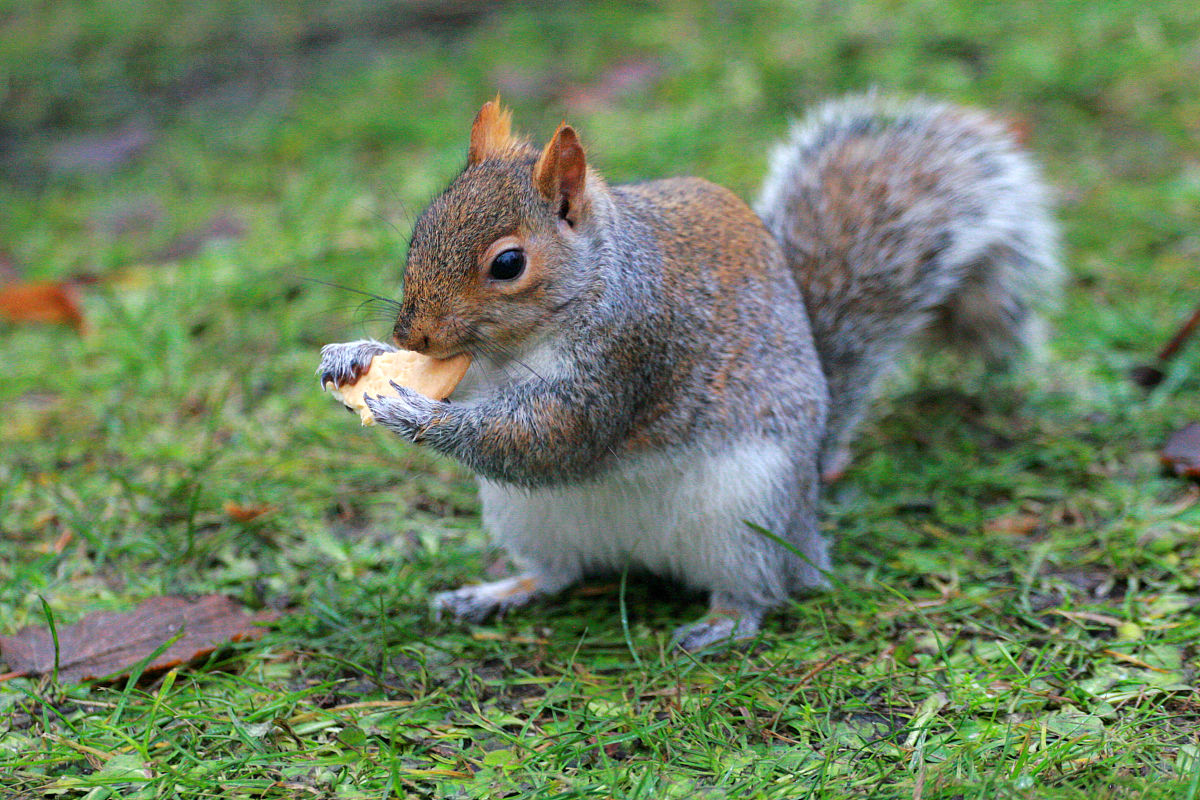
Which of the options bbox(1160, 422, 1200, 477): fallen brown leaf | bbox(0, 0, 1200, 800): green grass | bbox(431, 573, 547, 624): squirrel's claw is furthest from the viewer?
bbox(1160, 422, 1200, 477): fallen brown leaf

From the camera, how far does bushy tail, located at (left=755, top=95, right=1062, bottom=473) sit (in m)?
2.13

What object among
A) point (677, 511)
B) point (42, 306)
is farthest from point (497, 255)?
point (42, 306)

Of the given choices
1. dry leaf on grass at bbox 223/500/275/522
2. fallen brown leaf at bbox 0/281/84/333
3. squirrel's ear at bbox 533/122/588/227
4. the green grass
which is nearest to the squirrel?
squirrel's ear at bbox 533/122/588/227

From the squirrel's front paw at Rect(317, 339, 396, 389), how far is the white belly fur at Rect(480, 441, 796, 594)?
0.29m

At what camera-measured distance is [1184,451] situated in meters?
2.13

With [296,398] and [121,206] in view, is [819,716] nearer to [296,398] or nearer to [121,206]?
[296,398]

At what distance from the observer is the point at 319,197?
360 centimetres

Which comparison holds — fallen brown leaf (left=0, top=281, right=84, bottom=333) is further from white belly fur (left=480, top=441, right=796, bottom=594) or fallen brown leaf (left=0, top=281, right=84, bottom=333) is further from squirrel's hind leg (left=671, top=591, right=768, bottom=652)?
squirrel's hind leg (left=671, top=591, right=768, bottom=652)

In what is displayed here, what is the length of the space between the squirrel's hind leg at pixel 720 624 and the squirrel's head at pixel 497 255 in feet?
1.98

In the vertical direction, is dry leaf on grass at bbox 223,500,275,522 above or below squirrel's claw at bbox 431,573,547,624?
above

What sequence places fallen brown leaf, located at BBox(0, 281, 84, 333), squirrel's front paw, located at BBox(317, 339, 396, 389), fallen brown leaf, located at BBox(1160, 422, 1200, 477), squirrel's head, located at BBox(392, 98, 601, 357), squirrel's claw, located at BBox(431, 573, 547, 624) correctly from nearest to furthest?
squirrel's head, located at BBox(392, 98, 601, 357)
squirrel's front paw, located at BBox(317, 339, 396, 389)
squirrel's claw, located at BBox(431, 573, 547, 624)
fallen brown leaf, located at BBox(1160, 422, 1200, 477)
fallen brown leaf, located at BBox(0, 281, 84, 333)

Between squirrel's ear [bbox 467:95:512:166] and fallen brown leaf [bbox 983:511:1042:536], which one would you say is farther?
fallen brown leaf [bbox 983:511:1042:536]

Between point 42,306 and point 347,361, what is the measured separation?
175 centimetres

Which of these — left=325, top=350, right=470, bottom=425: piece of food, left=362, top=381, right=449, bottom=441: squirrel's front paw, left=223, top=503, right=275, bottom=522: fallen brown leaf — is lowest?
left=223, top=503, right=275, bottom=522: fallen brown leaf
